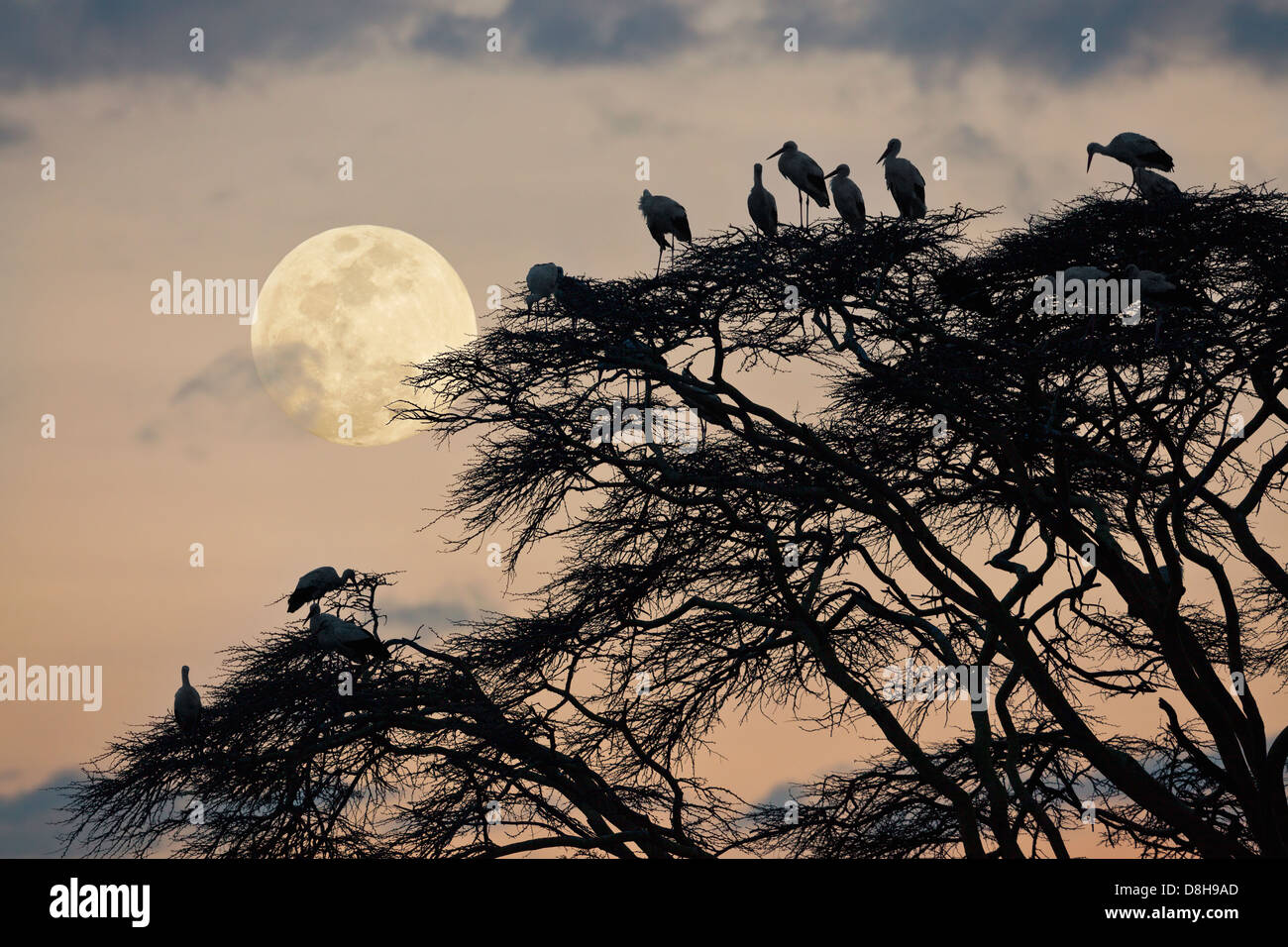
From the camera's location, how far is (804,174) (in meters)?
18.3

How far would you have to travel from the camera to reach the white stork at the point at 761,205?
57.6 feet

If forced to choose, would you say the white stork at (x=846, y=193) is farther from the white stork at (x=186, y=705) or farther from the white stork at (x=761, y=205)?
the white stork at (x=186, y=705)

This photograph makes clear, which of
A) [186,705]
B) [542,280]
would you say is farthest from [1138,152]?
[186,705]

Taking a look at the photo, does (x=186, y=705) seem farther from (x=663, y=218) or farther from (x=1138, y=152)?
(x=1138, y=152)

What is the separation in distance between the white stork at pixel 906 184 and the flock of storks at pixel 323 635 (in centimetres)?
897

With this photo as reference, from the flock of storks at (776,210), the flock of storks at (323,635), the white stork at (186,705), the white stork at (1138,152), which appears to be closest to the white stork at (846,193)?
the flock of storks at (776,210)

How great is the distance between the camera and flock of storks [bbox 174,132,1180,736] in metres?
14.7

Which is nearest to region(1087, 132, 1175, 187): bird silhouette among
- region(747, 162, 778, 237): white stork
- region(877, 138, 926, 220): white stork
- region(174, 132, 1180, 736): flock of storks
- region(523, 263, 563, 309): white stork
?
region(174, 132, 1180, 736): flock of storks

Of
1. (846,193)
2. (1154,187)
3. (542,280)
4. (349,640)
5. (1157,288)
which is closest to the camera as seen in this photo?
(349,640)

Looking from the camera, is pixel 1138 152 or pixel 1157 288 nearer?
pixel 1157 288

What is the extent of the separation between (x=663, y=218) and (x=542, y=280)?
2242 mm

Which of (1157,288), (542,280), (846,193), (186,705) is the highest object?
(846,193)

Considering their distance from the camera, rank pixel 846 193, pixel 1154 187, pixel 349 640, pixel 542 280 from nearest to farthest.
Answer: pixel 349 640
pixel 542 280
pixel 1154 187
pixel 846 193
